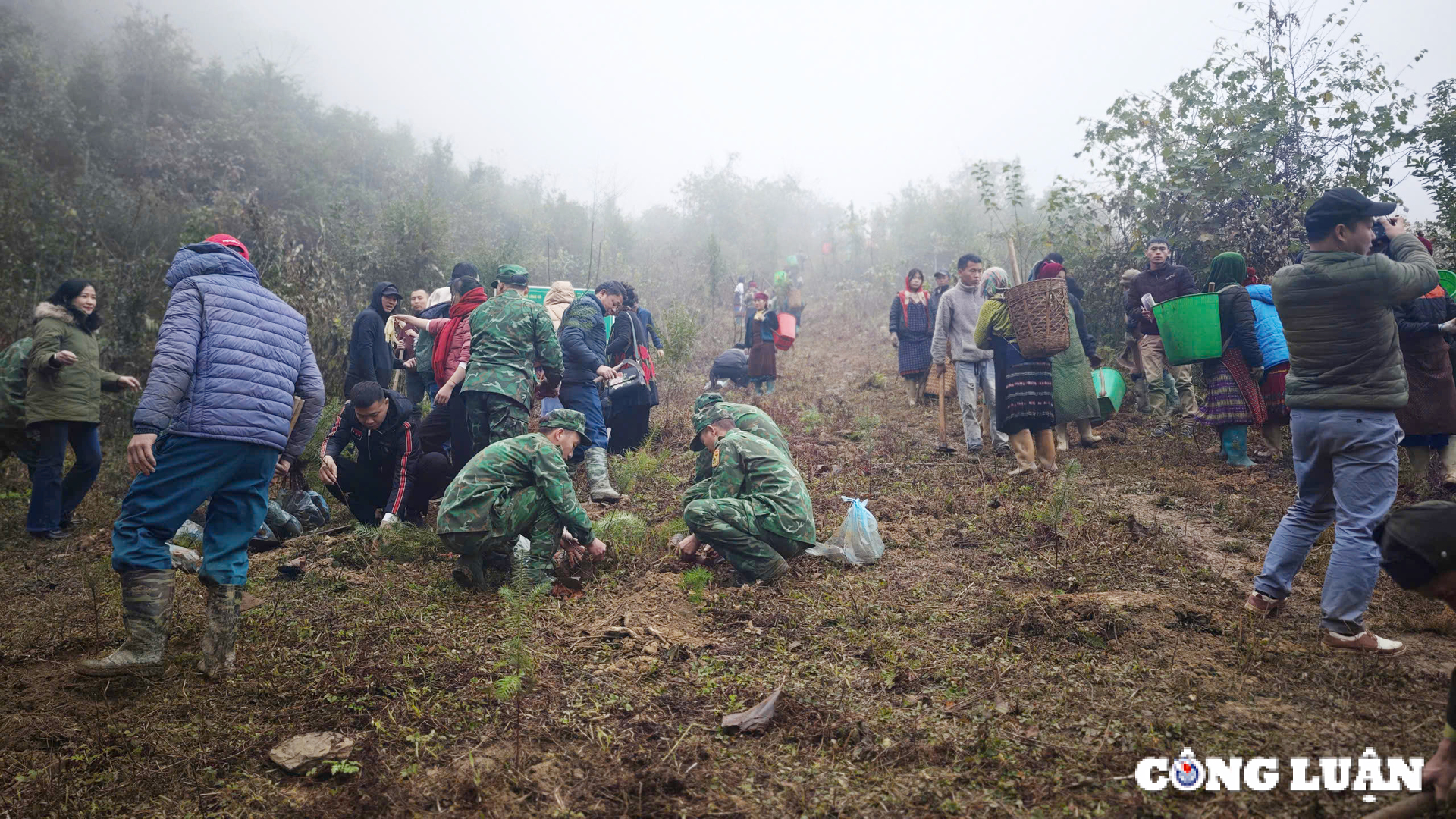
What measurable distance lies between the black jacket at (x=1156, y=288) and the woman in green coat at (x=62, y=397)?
8613mm

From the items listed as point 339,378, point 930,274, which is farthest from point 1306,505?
point 930,274

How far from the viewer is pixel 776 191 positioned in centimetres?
2878

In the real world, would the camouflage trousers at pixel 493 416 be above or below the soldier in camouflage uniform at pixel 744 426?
above

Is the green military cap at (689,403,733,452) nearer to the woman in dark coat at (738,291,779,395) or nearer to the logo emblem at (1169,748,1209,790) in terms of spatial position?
the logo emblem at (1169,748,1209,790)

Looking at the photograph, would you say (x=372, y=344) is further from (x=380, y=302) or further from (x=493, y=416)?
(x=493, y=416)

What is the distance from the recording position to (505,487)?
14.6 feet

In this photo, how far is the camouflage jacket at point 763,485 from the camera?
4488mm

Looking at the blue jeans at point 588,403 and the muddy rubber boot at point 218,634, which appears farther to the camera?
the blue jeans at point 588,403

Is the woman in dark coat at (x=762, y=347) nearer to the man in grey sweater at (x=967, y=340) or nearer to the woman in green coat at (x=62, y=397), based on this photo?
the man in grey sweater at (x=967, y=340)

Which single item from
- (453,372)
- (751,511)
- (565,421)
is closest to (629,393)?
(453,372)

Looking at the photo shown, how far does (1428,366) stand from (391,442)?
6.75m

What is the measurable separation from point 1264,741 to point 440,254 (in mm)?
14180

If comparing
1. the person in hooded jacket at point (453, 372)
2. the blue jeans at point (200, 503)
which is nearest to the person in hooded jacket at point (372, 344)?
the person in hooded jacket at point (453, 372)

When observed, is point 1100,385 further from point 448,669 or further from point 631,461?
point 448,669
